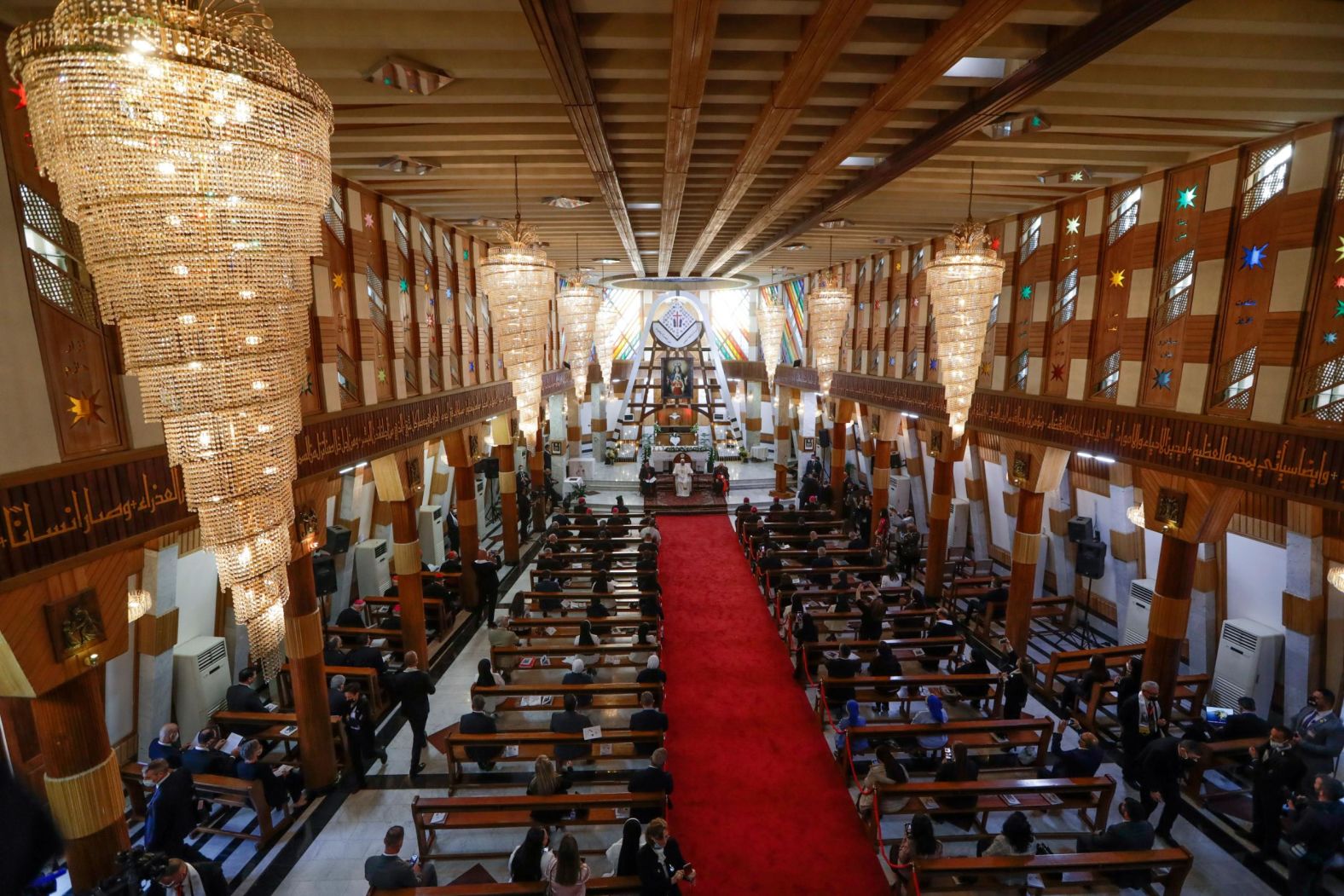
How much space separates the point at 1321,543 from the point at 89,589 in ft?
42.8

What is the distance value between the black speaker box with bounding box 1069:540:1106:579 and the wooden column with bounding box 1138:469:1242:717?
3590 millimetres

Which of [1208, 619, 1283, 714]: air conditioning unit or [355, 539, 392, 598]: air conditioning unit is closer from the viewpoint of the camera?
[1208, 619, 1283, 714]: air conditioning unit

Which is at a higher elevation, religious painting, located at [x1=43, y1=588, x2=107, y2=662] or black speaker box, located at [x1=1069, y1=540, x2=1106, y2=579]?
religious painting, located at [x1=43, y1=588, x2=107, y2=662]

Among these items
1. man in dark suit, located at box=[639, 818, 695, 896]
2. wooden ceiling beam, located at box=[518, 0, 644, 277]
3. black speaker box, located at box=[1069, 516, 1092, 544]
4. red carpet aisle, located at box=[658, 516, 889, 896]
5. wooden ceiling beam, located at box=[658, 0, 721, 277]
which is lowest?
red carpet aisle, located at box=[658, 516, 889, 896]

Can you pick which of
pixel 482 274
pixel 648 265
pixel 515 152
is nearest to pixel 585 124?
pixel 515 152

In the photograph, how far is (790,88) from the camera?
15.3ft

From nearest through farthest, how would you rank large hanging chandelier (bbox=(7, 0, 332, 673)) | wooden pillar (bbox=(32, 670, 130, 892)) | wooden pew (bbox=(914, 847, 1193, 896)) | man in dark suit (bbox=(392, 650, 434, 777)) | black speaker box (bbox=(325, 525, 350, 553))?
large hanging chandelier (bbox=(7, 0, 332, 673)), wooden pillar (bbox=(32, 670, 130, 892)), wooden pew (bbox=(914, 847, 1193, 896)), man in dark suit (bbox=(392, 650, 434, 777)), black speaker box (bbox=(325, 525, 350, 553))

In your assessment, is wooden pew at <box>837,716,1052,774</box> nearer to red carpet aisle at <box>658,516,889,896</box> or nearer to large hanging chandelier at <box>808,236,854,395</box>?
red carpet aisle at <box>658,516,889,896</box>

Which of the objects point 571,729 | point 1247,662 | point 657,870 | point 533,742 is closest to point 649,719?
point 571,729

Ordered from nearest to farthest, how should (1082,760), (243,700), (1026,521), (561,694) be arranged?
(1082,760)
(243,700)
(561,694)
(1026,521)

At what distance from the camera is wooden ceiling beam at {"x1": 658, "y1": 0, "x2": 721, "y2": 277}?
3498 millimetres

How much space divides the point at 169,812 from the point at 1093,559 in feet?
43.2

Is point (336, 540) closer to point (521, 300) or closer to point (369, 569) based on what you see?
point (369, 569)

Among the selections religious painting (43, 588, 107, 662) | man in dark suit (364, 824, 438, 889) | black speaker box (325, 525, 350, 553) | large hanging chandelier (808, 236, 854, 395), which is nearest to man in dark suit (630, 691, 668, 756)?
man in dark suit (364, 824, 438, 889)
